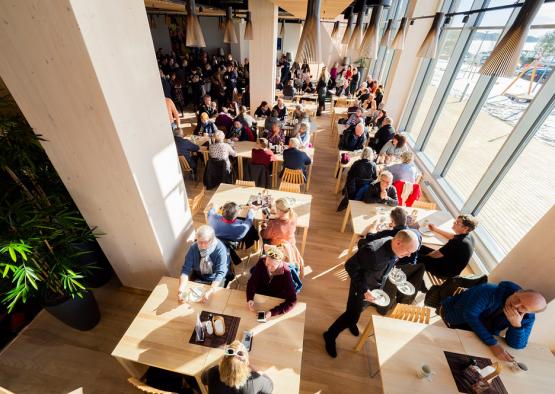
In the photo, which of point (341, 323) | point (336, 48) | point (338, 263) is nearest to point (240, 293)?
point (341, 323)

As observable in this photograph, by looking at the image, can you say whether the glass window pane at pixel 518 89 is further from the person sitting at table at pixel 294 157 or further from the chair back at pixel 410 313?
the person sitting at table at pixel 294 157

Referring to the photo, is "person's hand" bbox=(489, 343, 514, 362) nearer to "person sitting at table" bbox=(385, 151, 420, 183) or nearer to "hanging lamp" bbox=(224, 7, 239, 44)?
"person sitting at table" bbox=(385, 151, 420, 183)

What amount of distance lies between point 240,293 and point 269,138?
3.92 meters

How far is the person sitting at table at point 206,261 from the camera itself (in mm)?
2611

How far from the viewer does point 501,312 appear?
2303mm

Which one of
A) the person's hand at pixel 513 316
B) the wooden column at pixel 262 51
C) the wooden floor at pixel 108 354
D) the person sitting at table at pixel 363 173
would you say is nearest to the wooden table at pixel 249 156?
the person sitting at table at pixel 363 173

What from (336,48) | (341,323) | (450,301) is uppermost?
(336,48)

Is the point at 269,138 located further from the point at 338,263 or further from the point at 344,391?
the point at 344,391

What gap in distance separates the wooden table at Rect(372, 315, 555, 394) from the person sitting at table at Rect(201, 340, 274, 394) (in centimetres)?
101

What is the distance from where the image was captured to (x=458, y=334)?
2.34 metres

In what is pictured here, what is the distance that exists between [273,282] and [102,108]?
2057 mm

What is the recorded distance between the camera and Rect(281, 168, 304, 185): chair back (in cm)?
470

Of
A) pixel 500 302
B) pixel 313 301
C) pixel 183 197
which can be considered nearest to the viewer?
pixel 500 302

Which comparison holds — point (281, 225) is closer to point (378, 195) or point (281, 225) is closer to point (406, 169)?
point (378, 195)
